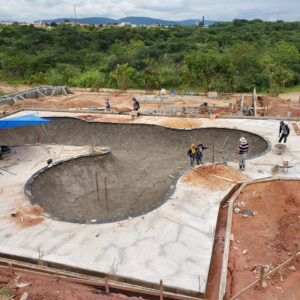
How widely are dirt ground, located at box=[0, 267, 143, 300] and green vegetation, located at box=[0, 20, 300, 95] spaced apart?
28.2m

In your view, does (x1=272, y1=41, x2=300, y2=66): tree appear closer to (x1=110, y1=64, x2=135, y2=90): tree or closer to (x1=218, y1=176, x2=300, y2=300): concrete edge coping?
(x1=110, y1=64, x2=135, y2=90): tree

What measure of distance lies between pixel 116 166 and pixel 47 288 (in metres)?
8.39

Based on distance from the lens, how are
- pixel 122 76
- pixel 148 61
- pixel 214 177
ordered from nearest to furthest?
pixel 214 177, pixel 122 76, pixel 148 61


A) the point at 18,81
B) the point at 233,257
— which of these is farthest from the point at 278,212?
the point at 18,81

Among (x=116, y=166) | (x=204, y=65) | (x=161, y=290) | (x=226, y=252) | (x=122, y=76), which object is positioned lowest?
(x=116, y=166)

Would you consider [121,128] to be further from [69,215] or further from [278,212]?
[278,212]

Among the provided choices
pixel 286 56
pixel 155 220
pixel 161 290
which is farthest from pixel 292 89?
pixel 161 290

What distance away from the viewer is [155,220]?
27.4 feet

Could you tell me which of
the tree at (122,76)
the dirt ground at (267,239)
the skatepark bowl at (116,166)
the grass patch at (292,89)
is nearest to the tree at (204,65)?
the tree at (122,76)

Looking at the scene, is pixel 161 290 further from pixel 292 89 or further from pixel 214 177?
pixel 292 89

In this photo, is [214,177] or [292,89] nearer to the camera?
[214,177]

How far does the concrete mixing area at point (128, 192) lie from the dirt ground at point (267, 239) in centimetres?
63

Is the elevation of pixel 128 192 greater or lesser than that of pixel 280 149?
lesser

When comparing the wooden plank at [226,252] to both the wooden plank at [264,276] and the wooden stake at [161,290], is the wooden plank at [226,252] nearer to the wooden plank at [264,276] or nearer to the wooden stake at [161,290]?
the wooden plank at [264,276]
